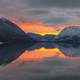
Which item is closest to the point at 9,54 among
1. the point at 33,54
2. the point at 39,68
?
the point at 33,54

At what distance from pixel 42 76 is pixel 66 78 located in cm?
125

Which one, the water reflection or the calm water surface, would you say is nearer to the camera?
the calm water surface

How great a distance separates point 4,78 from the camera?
1619 cm

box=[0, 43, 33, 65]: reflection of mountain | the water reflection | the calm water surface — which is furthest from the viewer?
the water reflection

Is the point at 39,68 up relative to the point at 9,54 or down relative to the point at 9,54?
down

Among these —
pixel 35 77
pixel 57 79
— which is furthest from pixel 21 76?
pixel 57 79

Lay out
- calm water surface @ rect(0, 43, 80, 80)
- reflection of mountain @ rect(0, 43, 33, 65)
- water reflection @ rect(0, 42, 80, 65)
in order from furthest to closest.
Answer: water reflection @ rect(0, 42, 80, 65) → reflection of mountain @ rect(0, 43, 33, 65) → calm water surface @ rect(0, 43, 80, 80)

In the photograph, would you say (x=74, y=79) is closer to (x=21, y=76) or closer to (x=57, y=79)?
(x=57, y=79)

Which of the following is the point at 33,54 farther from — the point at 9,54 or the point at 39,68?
the point at 39,68

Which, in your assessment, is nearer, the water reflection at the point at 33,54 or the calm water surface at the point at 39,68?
the calm water surface at the point at 39,68

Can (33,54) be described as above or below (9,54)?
below

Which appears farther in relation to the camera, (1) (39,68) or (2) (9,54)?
(2) (9,54)

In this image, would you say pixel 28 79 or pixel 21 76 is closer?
pixel 28 79

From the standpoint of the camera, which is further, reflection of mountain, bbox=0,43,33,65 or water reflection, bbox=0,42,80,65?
water reflection, bbox=0,42,80,65
